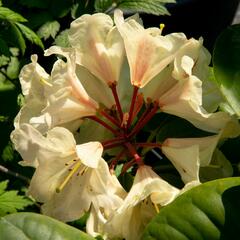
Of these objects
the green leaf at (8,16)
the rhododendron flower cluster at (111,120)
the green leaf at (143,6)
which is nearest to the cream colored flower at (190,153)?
the rhododendron flower cluster at (111,120)

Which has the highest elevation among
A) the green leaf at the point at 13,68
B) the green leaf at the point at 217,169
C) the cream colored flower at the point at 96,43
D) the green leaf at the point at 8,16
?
the cream colored flower at the point at 96,43

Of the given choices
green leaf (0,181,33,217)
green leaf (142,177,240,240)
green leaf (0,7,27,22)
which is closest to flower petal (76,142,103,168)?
green leaf (142,177,240,240)

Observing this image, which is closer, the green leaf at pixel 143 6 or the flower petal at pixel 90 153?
the flower petal at pixel 90 153

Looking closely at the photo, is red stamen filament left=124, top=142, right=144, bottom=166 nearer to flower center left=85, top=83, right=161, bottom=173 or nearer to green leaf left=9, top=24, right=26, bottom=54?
flower center left=85, top=83, right=161, bottom=173

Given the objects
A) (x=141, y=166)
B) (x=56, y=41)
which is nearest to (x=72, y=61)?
(x=141, y=166)

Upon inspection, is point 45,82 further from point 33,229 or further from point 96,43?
point 33,229

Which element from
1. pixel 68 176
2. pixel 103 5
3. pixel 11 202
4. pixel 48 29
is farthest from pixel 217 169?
pixel 48 29

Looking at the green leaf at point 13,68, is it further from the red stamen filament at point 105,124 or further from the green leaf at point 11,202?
the red stamen filament at point 105,124
